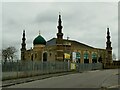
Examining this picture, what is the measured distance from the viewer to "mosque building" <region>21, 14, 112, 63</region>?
288ft

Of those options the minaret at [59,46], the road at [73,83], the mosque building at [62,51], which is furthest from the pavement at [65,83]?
the minaret at [59,46]

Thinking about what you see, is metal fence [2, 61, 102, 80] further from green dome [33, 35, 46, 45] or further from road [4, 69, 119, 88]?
green dome [33, 35, 46, 45]

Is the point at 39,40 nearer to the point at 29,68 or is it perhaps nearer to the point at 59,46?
the point at 59,46

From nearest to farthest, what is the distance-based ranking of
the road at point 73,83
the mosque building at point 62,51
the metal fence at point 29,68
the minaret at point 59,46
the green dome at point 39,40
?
the road at point 73,83 < the metal fence at point 29,68 < the minaret at point 59,46 < the mosque building at point 62,51 < the green dome at point 39,40

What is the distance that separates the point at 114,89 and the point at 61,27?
230 ft

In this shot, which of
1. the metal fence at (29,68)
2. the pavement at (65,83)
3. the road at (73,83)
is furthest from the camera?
the metal fence at (29,68)

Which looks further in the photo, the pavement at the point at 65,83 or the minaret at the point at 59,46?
the minaret at the point at 59,46

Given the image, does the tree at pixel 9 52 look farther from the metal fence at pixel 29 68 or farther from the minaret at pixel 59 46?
the metal fence at pixel 29 68

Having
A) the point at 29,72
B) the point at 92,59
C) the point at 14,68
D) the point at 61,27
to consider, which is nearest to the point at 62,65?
the point at 29,72

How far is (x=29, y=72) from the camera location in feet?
131

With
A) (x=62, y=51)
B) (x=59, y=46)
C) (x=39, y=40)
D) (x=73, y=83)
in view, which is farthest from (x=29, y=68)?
(x=39, y=40)

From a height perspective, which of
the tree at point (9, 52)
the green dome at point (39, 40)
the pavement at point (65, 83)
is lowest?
the pavement at point (65, 83)

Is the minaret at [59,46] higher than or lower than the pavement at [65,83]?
higher

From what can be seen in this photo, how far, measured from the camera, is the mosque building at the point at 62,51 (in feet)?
288
